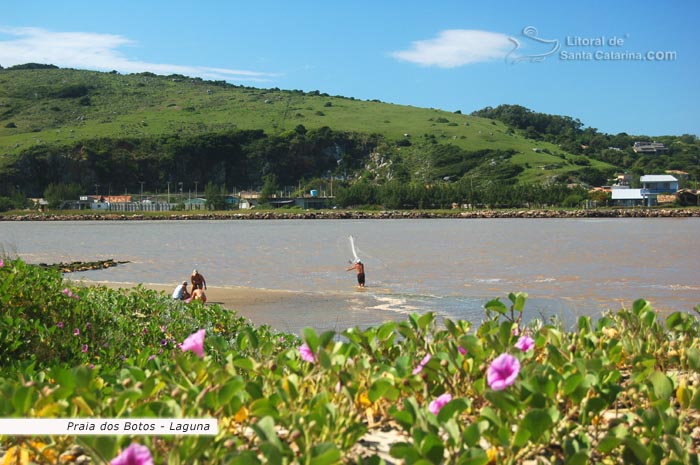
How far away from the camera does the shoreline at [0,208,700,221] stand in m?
138

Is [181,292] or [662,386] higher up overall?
[662,386]

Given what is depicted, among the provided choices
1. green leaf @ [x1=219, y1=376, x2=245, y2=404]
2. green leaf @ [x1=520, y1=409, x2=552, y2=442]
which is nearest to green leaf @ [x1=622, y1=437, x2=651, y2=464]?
green leaf @ [x1=520, y1=409, x2=552, y2=442]

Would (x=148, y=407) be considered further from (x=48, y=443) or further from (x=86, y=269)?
(x=86, y=269)

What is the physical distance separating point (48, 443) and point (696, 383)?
3.20m

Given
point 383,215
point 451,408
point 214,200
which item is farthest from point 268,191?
point 451,408

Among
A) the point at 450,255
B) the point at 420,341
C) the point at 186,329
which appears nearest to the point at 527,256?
the point at 450,255

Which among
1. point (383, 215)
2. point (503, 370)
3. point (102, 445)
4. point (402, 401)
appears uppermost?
point (503, 370)

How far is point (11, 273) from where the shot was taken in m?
8.64

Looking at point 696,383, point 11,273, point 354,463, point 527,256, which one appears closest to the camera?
point 354,463

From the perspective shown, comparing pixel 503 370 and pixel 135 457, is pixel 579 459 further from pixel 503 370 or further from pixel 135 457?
pixel 135 457

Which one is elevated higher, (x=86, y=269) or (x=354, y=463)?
(x=354, y=463)

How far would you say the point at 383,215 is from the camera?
5999 inches

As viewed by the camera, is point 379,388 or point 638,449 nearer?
point 638,449

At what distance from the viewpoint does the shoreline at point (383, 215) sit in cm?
13825
